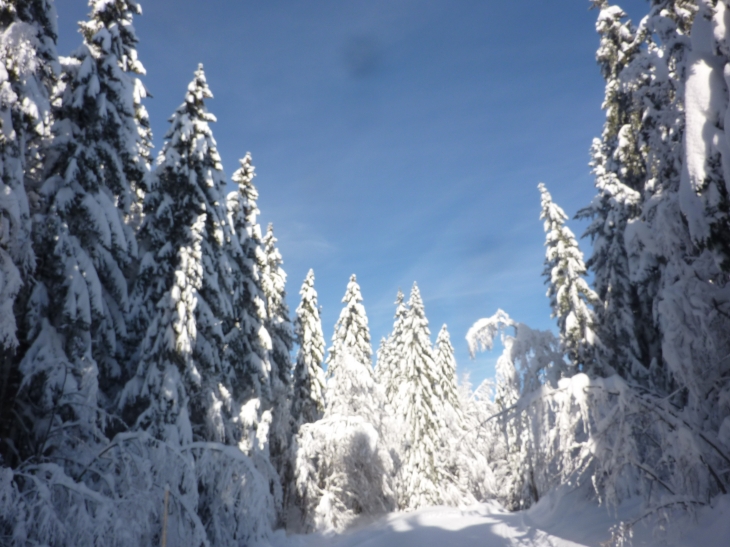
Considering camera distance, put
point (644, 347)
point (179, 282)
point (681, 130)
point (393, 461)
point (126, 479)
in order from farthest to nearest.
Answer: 1. point (393, 461)
2. point (644, 347)
3. point (179, 282)
4. point (681, 130)
5. point (126, 479)

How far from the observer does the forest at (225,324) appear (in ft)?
27.4

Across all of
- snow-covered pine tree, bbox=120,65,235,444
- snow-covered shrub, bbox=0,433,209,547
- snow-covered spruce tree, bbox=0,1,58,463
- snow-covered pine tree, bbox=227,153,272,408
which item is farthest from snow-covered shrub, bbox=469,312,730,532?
snow-covered pine tree, bbox=227,153,272,408

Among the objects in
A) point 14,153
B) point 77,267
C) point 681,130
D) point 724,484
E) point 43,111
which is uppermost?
point 43,111

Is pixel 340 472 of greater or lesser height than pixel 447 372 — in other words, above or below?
below

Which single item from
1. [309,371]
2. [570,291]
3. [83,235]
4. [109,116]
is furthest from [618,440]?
[309,371]

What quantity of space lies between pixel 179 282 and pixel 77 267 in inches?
142

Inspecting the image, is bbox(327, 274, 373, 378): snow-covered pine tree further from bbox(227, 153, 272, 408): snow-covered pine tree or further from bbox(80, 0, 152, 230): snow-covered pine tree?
bbox(80, 0, 152, 230): snow-covered pine tree

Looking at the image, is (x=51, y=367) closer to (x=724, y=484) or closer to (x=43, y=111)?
(x=43, y=111)

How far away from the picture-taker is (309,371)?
2778 cm

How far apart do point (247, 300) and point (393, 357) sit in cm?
2347

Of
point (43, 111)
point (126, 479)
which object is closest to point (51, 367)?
point (126, 479)

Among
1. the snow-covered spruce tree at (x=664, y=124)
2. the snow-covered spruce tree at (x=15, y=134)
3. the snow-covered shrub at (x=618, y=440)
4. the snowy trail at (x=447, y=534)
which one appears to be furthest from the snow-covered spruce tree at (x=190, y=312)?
the snow-covered spruce tree at (x=664, y=124)

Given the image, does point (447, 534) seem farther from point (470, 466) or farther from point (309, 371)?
point (470, 466)

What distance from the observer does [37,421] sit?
405 inches
